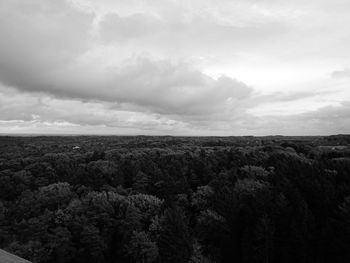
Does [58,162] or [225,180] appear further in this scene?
[58,162]

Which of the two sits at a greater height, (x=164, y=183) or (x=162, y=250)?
(x=164, y=183)

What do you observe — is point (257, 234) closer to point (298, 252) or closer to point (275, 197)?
point (298, 252)

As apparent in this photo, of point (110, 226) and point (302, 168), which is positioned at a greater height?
point (302, 168)

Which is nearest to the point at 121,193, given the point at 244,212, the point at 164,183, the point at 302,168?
the point at 164,183

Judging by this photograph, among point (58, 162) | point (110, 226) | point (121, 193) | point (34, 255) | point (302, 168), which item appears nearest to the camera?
point (34, 255)

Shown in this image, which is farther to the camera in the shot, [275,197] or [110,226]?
[110,226]

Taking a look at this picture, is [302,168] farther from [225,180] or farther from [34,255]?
[34,255]

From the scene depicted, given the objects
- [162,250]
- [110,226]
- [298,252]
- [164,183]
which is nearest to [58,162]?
[164,183]

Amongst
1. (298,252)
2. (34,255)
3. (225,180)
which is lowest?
(34,255)

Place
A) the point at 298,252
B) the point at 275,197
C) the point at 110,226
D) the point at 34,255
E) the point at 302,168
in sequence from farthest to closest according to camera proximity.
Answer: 1. the point at 302,168
2. the point at 110,226
3. the point at 275,197
4. the point at 34,255
5. the point at 298,252
